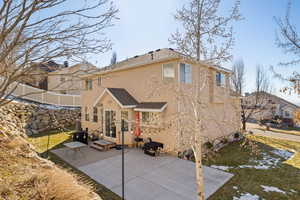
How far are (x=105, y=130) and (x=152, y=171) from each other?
675 cm

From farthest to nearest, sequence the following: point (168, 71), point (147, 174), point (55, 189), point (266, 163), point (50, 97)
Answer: point (50, 97) < point (168, 71) < point (266, 163) < point (147, 174) < point (55, 189)

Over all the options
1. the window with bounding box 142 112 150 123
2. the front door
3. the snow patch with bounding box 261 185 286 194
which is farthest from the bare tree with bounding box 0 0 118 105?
the front door

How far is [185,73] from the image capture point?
10.2m

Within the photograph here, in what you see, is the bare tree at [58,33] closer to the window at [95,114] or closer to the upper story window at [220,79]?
the window at [95,114]

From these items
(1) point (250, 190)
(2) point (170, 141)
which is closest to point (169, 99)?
(2) point (170, 141)

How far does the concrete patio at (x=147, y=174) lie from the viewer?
5746mm

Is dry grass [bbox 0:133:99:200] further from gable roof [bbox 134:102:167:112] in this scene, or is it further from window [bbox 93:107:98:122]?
window [bbox 93:107:98:122]

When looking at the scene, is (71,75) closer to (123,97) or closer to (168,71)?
(168,71)

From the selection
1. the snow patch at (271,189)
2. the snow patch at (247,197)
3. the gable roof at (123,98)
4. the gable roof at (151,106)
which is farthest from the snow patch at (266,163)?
the gable roof at (123,98)

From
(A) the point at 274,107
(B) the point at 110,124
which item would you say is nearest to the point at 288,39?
(B) the point at 110,124

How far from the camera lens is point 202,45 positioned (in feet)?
15.3

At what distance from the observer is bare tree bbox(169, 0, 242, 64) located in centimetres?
432

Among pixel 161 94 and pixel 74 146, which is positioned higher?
pixel 161 94

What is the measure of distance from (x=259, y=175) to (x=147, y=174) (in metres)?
→ 5.62
